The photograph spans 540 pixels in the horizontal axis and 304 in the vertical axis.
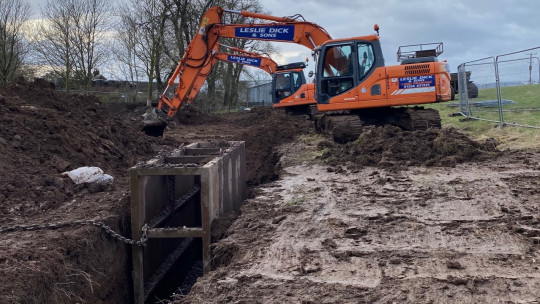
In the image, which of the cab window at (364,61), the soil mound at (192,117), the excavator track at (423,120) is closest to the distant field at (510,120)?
the excavator track at (423,120)

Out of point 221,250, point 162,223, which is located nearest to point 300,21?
point 162,223

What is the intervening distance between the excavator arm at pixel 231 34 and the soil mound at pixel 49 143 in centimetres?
272

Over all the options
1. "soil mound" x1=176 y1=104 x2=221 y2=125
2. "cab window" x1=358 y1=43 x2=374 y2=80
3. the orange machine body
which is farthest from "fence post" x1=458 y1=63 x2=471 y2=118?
"soil mound" x1=176 y1=104 x2=221 y2=125

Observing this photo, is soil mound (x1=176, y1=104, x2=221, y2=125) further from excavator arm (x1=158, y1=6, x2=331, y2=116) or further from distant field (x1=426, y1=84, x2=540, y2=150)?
distant field (x1=426, y1=84, x2=540, y2=150)

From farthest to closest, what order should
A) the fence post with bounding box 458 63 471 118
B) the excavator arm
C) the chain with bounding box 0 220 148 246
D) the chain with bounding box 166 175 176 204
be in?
1. the fence post with bounding box 458 63 471 118
2. the excavator arm
3. the chain with bounding box 166 175 176 204
4. the chain with bounding box 0 220 148 246

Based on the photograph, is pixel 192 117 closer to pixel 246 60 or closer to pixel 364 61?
pixel 246 60

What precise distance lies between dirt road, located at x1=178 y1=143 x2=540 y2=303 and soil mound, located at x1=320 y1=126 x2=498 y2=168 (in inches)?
35.3

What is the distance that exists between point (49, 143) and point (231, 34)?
19.7 feet

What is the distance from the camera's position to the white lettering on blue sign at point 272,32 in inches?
498

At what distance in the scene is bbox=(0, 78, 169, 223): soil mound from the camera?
6672 millimetres

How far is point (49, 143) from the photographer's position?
8.67 metres

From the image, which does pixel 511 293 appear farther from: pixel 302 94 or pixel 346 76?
pixel 302 94

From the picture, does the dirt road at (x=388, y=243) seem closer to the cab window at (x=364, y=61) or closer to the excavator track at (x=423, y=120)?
the excavator track at (x=423, y=120)

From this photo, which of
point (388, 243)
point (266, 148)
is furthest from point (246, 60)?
point (388, 243)
